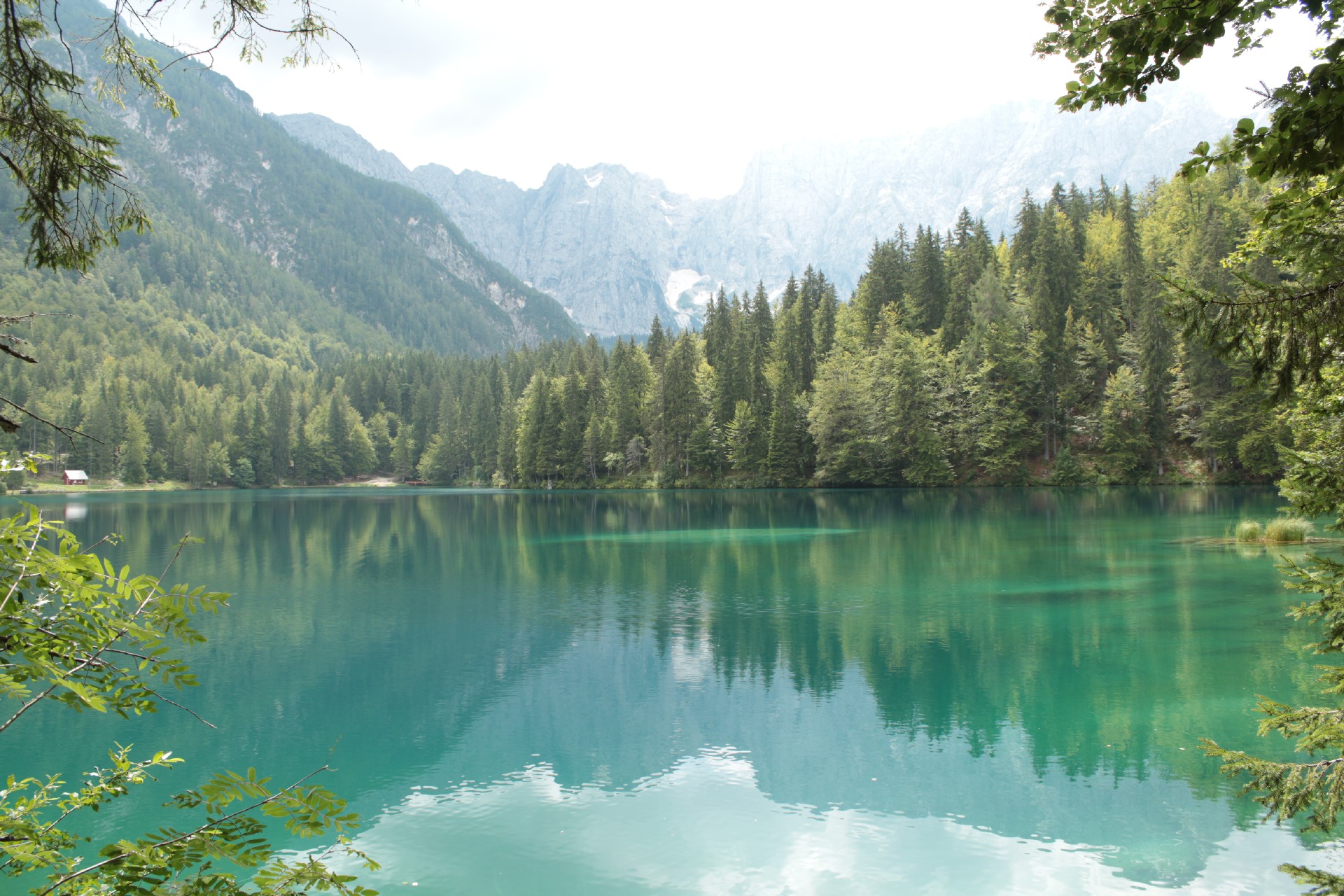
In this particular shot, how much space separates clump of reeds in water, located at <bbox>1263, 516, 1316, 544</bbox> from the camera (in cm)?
2797

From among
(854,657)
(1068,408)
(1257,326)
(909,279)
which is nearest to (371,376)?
(909,279)

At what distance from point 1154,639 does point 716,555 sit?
1808 centimetres

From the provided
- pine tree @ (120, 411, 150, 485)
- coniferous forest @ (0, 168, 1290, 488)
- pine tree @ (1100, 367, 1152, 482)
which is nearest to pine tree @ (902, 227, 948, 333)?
coniferous forest @ (0, 168, 1290, 488)

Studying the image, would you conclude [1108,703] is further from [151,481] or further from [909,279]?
[151,481]

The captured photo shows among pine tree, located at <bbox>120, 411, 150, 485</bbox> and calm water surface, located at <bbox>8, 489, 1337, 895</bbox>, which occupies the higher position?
pine tree, located at <bbox>120, 411, 150, 485</bbox>

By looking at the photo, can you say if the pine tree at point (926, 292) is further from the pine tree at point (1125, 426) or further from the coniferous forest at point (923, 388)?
the pine tree at point (1125, 426)

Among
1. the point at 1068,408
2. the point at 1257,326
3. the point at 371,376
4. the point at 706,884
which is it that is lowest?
the point at 706,884

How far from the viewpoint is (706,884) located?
8.45 meters

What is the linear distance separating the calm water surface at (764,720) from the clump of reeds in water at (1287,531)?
210 centimetres

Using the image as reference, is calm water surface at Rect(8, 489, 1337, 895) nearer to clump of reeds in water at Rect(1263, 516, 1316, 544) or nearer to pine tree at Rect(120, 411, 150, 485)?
clump of reeds in water at Rect(1263, 516, 1316, 544)

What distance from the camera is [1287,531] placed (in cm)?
2836

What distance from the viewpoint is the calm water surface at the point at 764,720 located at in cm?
891

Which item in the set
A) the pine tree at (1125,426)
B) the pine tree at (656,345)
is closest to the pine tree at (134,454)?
the pine tree at (656,345)

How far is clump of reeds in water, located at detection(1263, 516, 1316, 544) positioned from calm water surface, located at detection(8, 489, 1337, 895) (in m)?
2.10
